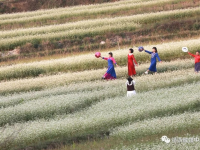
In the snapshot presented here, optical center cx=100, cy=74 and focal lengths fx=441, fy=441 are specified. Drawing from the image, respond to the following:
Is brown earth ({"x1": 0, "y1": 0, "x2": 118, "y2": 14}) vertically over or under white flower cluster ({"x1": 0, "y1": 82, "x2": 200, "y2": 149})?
over

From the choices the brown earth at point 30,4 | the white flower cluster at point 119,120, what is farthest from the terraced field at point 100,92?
the brown earth at point 30,4

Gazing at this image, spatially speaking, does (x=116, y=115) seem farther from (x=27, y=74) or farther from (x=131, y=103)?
(x=27, y=74)

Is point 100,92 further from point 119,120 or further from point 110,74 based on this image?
point 119,120

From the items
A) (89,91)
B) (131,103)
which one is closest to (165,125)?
(131,103)

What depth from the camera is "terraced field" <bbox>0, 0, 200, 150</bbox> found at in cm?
1420

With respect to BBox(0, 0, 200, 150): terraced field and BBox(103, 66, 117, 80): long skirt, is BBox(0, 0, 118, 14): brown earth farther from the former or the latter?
BBox(103, 66, 117, 80): long skirt

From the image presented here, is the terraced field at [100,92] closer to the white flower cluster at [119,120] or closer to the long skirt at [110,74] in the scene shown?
the white flower cluster at [119,120]

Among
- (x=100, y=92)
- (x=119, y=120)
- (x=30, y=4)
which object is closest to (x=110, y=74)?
(x=100, y=92)

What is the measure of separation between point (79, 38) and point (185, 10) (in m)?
11.8

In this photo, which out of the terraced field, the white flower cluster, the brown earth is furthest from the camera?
the brown earth

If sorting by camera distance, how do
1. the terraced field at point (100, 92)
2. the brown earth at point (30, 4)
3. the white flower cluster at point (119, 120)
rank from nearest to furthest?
1. the white flower cluster at point (119, 120)
2. the terraced field at point (100, 92)
3. the brown earth at point (30, 4)

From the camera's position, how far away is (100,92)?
22125 mm

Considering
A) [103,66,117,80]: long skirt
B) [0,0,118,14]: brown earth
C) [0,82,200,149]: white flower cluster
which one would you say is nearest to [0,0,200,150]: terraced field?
[0,82,200,149]: white flower cluster

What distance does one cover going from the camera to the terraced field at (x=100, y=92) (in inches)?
559
